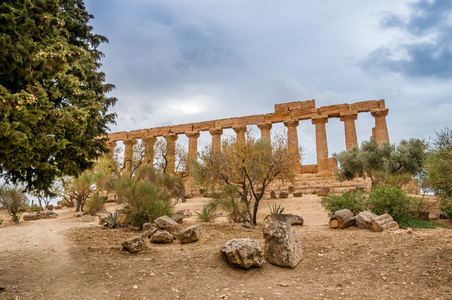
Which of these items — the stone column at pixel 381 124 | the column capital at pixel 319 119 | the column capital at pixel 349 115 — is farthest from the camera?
the column capital at pixel 319 119

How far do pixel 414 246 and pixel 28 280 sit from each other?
797 centimetres

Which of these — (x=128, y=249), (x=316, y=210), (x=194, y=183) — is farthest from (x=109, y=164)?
(x=128, y=249)

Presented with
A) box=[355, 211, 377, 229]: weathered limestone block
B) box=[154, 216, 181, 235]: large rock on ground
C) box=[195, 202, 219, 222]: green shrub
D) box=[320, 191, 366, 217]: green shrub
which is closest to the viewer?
box=[154, 216, 181, 235]: large rock on ground

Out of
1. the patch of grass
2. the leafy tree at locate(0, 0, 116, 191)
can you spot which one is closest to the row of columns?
the patch of grass

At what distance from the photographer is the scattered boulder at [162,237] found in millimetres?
8398

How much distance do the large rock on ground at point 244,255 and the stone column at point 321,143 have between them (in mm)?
21733

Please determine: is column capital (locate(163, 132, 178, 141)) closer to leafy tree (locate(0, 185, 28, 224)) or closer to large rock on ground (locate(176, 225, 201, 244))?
leafy tree (locate(0, 185, 28, 224))

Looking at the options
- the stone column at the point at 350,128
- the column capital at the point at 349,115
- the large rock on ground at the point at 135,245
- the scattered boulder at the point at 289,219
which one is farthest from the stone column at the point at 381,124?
the large rock on ground at the point at 135,245

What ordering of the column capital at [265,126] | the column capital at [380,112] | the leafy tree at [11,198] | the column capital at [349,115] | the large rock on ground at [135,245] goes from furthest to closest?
1. the column capital at [265,126]
2. the column capital at [349,115]
3. the column capital at [380,112]
4. the leafy tree at [11,198]
5. the large rock on ground at [135,245]

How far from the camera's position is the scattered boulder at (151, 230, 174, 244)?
27.6 feet

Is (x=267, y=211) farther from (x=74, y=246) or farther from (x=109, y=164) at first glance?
(x=109, y=164)

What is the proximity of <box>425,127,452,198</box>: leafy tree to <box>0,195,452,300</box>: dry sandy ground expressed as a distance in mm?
5466

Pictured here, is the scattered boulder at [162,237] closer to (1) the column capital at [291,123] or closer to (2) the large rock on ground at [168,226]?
(2) the large rock on ground at [168,226]

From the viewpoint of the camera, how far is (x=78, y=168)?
654cm
